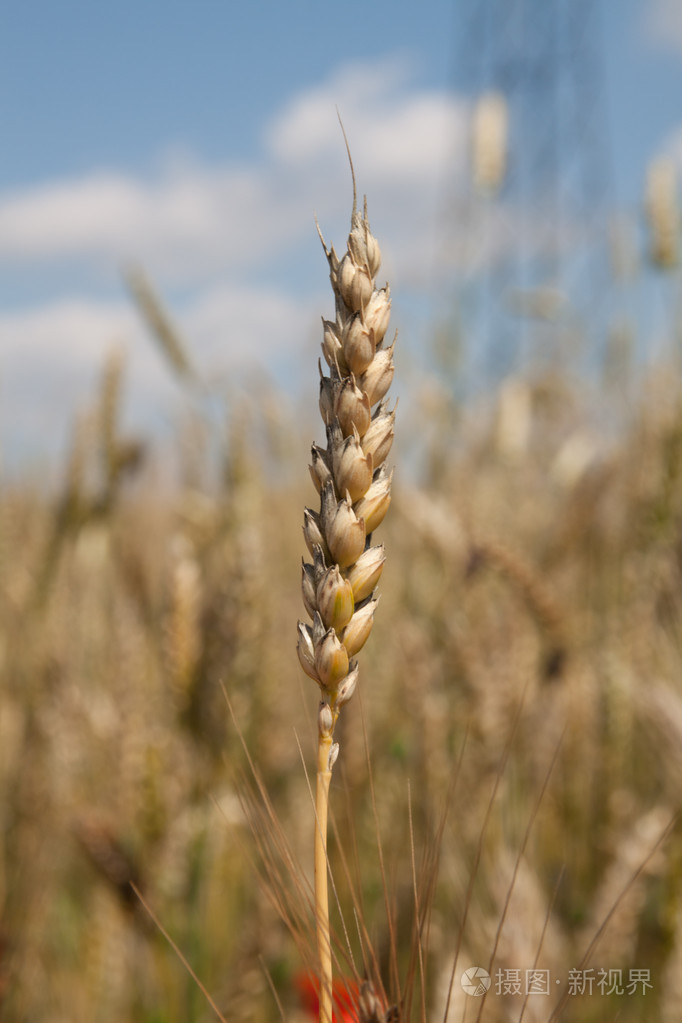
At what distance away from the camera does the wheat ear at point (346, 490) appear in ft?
1.37

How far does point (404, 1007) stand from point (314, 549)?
0.85ft

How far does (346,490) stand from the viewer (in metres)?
0.42

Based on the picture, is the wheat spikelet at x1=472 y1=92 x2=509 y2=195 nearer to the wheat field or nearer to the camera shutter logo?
the wheat field

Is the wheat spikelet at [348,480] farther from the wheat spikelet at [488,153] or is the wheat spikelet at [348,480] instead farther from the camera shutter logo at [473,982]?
the wheat spikelet at [488,153]

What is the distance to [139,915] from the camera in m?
1.19

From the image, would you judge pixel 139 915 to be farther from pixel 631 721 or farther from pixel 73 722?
pixel 631 721

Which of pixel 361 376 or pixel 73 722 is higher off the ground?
pixel 73 722

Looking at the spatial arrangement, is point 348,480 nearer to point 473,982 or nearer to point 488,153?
point 473,982

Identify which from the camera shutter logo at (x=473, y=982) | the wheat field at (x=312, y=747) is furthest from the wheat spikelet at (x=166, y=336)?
the camera shutter logo at (x=473, y=982)

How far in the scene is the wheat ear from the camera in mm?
417

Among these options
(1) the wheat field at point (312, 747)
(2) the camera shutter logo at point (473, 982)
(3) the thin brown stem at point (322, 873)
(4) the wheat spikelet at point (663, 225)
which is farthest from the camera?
(4) the wheat spikelet at point (663, 225)

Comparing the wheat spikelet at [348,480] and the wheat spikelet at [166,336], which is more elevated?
the wheat spikelet at [166,336]

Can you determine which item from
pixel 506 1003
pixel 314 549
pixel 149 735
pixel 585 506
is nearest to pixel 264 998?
pixel 149 735

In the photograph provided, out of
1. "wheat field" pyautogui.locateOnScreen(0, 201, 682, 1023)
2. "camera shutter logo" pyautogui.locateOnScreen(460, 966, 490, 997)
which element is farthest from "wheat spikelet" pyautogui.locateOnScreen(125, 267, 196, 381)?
"camera shutter logo" pyautogui.locateOnScreen(460, 966, 490, 997)
